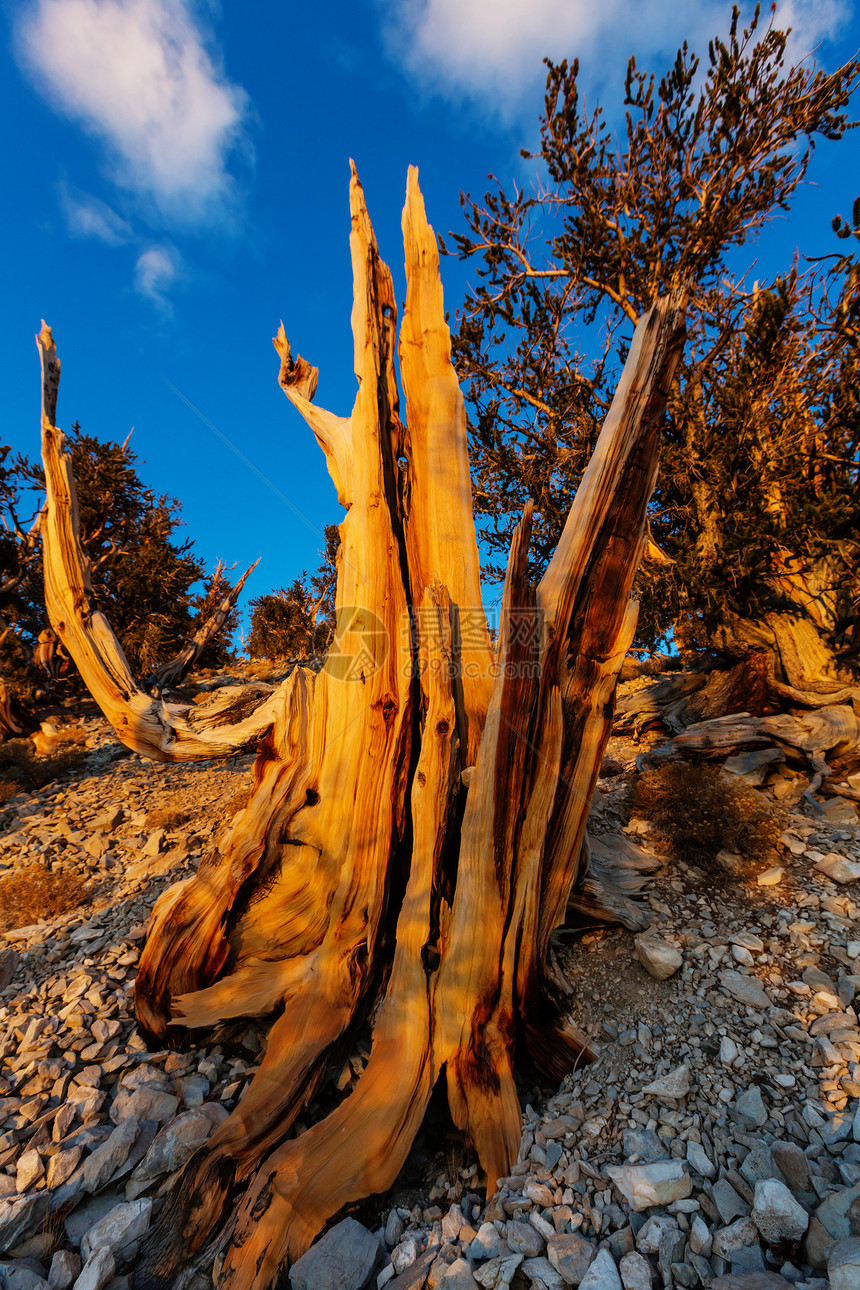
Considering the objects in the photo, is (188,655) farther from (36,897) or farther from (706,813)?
(706,813)

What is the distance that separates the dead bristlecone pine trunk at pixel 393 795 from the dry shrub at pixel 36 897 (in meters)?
2.06

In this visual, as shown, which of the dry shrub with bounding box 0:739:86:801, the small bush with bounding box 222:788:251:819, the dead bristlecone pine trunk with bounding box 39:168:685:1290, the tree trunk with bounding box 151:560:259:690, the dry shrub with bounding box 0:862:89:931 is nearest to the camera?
the dead bristlecone pine trunk with bounding box 39:168:685:1290

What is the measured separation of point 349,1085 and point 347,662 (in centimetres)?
246

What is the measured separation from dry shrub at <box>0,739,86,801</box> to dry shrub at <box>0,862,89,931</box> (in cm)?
296

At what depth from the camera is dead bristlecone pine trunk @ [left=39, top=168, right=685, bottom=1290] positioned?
2670mm

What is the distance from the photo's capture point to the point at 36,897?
16.0ft

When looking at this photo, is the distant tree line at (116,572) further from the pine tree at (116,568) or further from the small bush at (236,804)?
the small bush at (236,804)

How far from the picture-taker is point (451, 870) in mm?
3428

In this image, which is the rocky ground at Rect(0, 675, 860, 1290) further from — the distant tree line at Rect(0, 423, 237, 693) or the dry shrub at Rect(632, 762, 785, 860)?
the distant tree line at Rect(0, 423, 237, 693)

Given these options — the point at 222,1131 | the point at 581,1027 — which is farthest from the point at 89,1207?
the point at 581,1027

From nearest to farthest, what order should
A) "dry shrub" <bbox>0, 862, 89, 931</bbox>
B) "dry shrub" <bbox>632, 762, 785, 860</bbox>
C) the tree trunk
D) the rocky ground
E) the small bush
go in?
the rocky ground
"dry shrub" <bbox>632, 762, 785, 860</bbox>
"dry shrub" <bbox>0, 862, 89, 931</bbox>
the small bush
the tree trunk

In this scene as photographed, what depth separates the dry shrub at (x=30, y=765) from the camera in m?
7.92

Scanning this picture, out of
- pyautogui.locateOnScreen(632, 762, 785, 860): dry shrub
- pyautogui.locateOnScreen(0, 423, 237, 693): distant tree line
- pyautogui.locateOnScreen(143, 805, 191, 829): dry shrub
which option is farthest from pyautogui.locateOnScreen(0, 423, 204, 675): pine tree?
pyautogui.locateOnScreen(632, 762, 785, 860): dry shrub

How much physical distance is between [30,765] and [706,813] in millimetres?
9148
